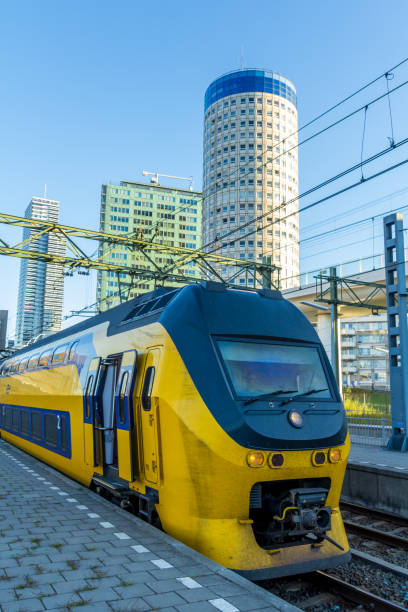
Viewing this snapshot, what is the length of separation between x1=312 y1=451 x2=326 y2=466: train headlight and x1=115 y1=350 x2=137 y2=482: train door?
8.40ft

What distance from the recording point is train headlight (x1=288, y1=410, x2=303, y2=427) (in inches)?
252

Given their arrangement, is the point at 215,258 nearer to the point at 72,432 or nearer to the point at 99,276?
the point at 72,432

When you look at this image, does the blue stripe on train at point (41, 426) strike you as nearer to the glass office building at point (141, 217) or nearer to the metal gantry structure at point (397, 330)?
the metal gantry structure at point (397, 330)

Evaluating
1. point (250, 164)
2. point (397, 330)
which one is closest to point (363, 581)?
point (397, 330)

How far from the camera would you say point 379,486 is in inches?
455

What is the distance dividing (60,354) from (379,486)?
807cm

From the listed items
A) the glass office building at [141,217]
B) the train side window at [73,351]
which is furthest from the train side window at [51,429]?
the glass office building at [141,217]

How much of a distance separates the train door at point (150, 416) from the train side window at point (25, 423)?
961 centimetres

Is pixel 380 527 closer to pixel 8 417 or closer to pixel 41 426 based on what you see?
pixel 41 426

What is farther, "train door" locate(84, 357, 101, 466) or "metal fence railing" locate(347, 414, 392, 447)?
"metal fence railing" locate(347, 414, 392, 447)

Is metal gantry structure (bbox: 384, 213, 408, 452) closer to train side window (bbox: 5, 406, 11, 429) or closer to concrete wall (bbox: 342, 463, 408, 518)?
concrete wall (bbox: 342, 463, 408, 518)

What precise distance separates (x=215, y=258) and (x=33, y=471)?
10.5 metres

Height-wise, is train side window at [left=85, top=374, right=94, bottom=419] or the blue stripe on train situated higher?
train side window at [left=85, top=374, right=94, bottom=419]

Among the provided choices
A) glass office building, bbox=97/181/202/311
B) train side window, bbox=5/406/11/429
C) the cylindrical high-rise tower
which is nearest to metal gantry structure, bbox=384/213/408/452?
train side window, bbox=5/406/11/429
